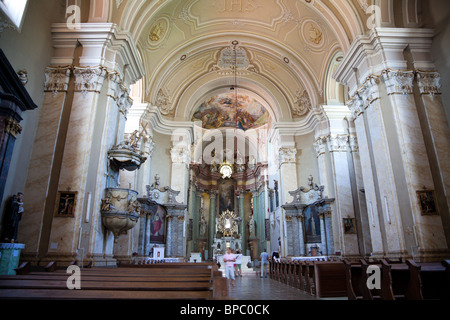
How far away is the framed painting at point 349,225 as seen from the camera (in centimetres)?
1141

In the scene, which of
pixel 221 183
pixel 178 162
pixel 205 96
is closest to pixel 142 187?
pixel 178 162

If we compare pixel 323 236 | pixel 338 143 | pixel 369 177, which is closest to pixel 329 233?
pixel 323 236

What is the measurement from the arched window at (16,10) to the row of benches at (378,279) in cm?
779

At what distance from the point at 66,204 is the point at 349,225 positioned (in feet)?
31.7

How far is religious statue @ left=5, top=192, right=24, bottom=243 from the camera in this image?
579cm

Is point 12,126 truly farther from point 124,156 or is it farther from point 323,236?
point 323,236

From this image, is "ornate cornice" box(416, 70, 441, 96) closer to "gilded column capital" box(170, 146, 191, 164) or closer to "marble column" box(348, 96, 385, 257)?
"marble column" box(348, 96, 385, 257)

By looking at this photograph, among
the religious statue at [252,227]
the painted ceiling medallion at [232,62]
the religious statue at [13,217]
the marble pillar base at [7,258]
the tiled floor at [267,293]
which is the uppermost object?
the painted ceiling medallion at [232,62]

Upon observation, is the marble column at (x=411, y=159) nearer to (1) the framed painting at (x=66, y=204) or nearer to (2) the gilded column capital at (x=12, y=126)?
(1) the framed painting at (x=66, y=204)

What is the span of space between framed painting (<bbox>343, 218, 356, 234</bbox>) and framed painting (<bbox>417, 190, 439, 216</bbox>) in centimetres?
477

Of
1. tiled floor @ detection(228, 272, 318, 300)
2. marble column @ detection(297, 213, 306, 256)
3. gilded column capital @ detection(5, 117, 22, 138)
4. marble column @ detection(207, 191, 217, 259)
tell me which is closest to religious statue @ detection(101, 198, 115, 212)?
gilded column capital @ detection(5, 117, 22, 138)

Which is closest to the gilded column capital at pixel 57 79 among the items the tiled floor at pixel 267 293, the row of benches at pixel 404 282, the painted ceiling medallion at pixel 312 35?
the tiled floor at pixel 267 293

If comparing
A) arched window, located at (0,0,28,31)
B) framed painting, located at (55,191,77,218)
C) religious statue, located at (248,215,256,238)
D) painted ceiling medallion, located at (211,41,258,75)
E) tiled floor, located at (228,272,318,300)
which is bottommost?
tiled floor, located at (228,272,318,300)

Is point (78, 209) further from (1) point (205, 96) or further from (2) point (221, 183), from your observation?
(2) point (221, 183)
